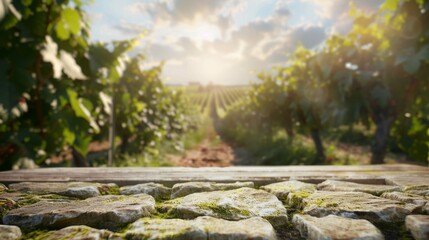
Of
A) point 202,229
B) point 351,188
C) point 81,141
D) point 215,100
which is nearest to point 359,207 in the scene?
point 351,188

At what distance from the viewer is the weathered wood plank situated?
1853 mm

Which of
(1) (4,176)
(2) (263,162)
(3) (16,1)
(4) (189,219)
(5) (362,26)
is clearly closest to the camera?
(4) (189,219)

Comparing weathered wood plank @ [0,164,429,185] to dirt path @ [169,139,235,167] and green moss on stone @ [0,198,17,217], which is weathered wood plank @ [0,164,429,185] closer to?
green moss on stone @ [0,198,17,217]

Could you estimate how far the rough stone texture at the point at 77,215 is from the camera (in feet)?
3.63

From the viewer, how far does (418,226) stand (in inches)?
37.9

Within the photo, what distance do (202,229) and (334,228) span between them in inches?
16.1

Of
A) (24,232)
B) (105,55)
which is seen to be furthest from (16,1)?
(24,232)

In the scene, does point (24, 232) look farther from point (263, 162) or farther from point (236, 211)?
point (263, 162)

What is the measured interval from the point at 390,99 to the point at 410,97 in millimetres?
276

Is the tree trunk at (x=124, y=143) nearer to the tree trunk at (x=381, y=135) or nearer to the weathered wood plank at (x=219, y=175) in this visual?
the tree trunk at (x=381, y=135)

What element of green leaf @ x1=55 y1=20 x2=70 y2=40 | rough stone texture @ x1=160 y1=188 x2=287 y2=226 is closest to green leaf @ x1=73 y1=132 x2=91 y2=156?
green leaf @ x1=55 y1=20 x2=70 y2=40

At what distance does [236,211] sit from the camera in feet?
3.99

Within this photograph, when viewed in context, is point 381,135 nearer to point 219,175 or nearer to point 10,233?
point 219,175

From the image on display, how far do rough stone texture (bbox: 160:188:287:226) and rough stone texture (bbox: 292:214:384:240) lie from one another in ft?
0.36
